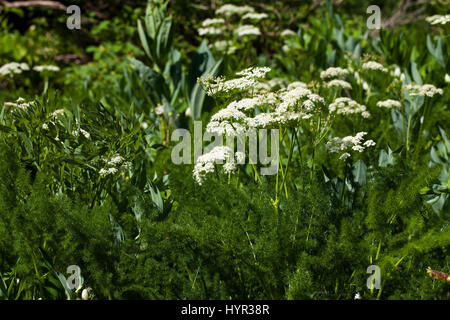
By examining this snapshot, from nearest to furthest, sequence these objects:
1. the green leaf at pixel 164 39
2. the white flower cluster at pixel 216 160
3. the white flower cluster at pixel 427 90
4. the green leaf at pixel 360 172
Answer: the white flower cluster at pixel 216 160 < the green leaf at pixel 360 172 < the white flower cluster at pixel 427 90 < the green leaf at pixel 164 39

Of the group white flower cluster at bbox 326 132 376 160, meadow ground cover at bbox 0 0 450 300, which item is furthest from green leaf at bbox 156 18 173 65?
white flower cluster at bbox 326 132 376 160

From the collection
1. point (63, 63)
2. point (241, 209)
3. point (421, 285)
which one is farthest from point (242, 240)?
point (63, 63)

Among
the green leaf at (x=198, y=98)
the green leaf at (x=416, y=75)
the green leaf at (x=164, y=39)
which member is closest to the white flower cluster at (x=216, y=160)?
the green leaf at (x=198, y=98)

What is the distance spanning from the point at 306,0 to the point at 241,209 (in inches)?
207

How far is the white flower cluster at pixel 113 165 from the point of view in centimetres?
160

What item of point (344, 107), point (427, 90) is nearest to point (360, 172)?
point (344, 107)

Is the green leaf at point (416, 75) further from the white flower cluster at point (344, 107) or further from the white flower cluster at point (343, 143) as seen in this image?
the white flower cluster at point (343, 143)

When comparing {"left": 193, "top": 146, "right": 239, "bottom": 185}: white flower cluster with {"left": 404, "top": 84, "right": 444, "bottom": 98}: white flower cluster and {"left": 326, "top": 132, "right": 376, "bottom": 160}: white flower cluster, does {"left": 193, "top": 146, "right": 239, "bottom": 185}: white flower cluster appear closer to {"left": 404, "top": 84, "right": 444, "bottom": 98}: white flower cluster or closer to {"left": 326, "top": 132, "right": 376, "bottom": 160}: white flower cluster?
{"left": 326, "top": 132, "right": 376, "bottom": 160}: white flower cluster

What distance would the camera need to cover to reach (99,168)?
1.71m

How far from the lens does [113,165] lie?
166cm

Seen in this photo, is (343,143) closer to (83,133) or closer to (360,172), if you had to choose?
(360,172)

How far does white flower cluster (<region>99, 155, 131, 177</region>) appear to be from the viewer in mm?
1598

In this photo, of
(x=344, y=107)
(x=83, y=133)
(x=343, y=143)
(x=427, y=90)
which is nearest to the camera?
(x=343, y=143)
